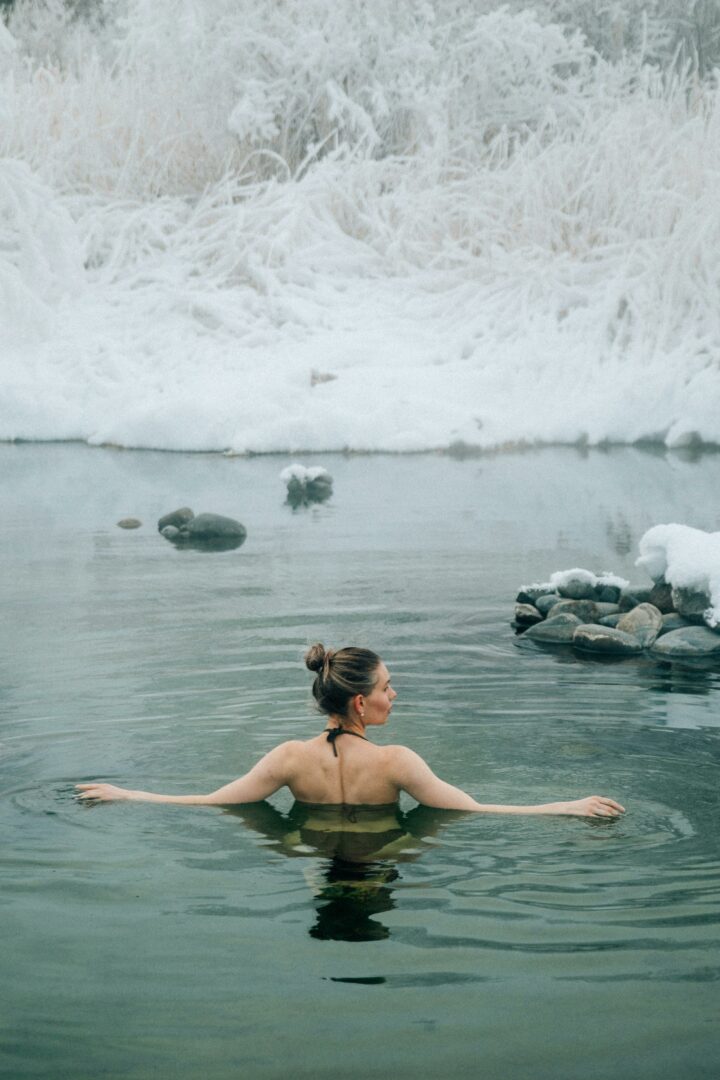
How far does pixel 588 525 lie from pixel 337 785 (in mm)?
6924

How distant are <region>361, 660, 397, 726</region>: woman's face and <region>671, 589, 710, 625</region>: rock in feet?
12.3

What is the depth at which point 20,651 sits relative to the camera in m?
7.87

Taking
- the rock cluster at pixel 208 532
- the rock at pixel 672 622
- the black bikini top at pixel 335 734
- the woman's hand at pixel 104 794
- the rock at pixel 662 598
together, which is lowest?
the rock cluster at pixel 208 532

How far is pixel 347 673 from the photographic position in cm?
507

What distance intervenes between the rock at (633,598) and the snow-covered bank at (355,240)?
30.8 ft

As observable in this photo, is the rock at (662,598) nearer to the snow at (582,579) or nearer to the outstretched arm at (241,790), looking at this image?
the snow at (582,579)

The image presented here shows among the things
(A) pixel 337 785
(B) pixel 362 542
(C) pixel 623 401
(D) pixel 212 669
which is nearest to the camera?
(A) pixel 337 785

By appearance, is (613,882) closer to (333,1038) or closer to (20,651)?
(333,1038)

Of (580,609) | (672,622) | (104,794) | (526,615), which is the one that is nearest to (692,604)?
(672,622)

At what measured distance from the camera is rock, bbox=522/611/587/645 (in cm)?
830

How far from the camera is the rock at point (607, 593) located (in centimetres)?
896

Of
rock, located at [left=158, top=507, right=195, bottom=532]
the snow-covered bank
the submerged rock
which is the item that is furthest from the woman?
the snow-covered bank

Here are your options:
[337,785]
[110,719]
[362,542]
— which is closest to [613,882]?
[337,785]

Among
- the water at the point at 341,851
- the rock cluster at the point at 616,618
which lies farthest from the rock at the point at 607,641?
the water at the point at 341,851
